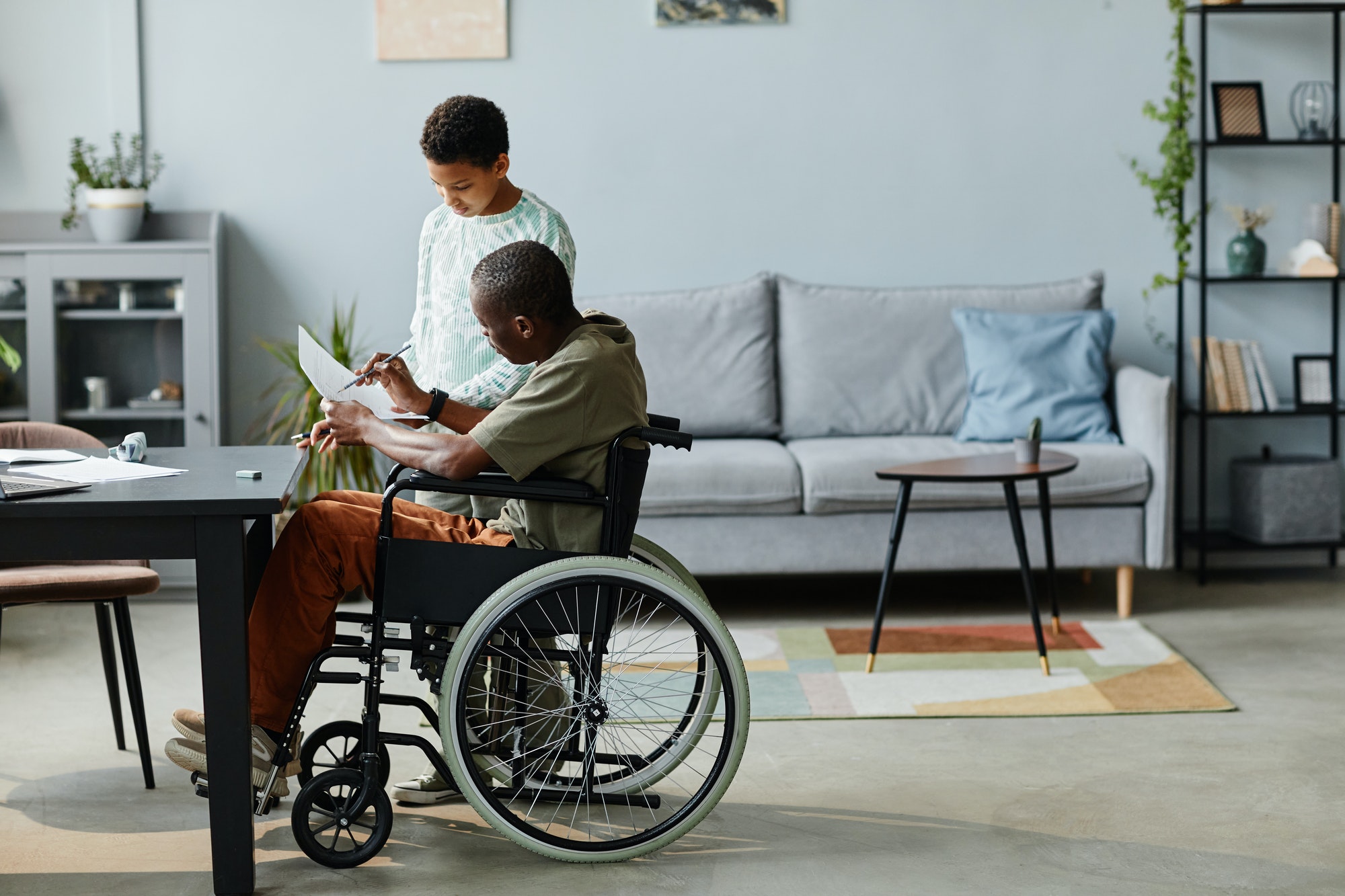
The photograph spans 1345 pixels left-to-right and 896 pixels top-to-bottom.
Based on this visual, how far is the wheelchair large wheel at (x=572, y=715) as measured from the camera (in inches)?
76.1

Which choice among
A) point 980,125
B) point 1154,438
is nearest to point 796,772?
point 1154,438

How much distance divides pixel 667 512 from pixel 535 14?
181 cm

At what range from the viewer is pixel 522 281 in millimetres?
1987

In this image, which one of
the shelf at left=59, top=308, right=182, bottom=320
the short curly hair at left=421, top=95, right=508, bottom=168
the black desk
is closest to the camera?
the black desk

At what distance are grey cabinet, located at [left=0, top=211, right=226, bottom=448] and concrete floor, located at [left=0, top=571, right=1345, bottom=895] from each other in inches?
39.8

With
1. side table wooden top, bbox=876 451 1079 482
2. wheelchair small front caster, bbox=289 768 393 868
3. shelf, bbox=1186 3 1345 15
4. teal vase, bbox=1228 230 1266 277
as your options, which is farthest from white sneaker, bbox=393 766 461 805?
shelf, bbox=1186 3 1345 15

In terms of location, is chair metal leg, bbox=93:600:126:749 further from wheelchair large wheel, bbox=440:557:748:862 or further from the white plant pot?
the white plant pot

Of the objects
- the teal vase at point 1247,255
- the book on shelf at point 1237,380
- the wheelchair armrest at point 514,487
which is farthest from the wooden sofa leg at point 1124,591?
the wheelchair armrest at point 514,487

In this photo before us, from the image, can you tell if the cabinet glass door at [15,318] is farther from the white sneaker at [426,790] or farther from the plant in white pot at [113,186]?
the white sneaker at [426,790]

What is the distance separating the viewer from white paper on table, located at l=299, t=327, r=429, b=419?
1.97 m

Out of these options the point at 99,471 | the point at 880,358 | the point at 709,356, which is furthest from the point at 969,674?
the point at 99,471

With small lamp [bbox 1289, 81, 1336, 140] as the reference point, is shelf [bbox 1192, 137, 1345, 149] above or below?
below

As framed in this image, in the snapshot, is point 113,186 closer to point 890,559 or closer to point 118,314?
point 118,314

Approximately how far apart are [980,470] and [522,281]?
1.51 m
